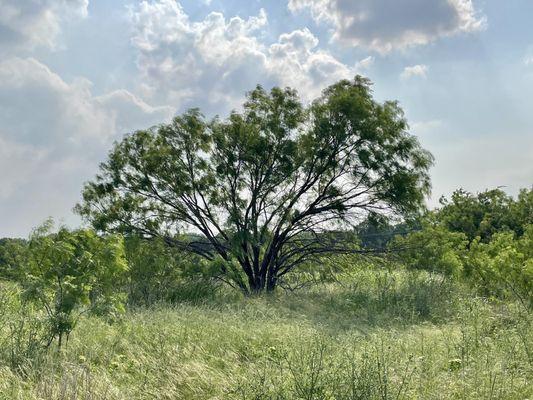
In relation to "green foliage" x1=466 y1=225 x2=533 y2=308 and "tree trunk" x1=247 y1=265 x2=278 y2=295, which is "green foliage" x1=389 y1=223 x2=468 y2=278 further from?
"tree trunk" x1=247 y1=265 x2=278 y2=295

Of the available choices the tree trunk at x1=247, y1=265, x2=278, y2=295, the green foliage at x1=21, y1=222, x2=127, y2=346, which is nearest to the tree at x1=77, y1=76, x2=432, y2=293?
the tree trunk at x1=247, y1=265, x2=278, y2=295

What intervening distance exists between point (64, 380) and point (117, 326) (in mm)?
3541

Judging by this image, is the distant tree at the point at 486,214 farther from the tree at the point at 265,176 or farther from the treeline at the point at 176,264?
the tree at the point at 265,176

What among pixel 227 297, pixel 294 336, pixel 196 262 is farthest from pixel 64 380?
pixel 196 262

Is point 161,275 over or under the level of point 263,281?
over

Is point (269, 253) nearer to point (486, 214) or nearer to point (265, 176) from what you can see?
point (265, 176)

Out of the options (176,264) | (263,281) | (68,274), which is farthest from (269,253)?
(68,274)

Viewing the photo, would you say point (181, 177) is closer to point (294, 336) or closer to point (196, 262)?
point (196, 262)

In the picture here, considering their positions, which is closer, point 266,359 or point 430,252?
point 266,359

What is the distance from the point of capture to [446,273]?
1449 centimetres

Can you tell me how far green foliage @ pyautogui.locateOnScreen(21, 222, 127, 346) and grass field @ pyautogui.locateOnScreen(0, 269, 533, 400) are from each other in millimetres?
450

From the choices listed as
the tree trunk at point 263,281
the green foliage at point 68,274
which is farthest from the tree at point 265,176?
the green foliage at point 68,274

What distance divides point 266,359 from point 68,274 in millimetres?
3480

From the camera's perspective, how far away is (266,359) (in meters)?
6.28
